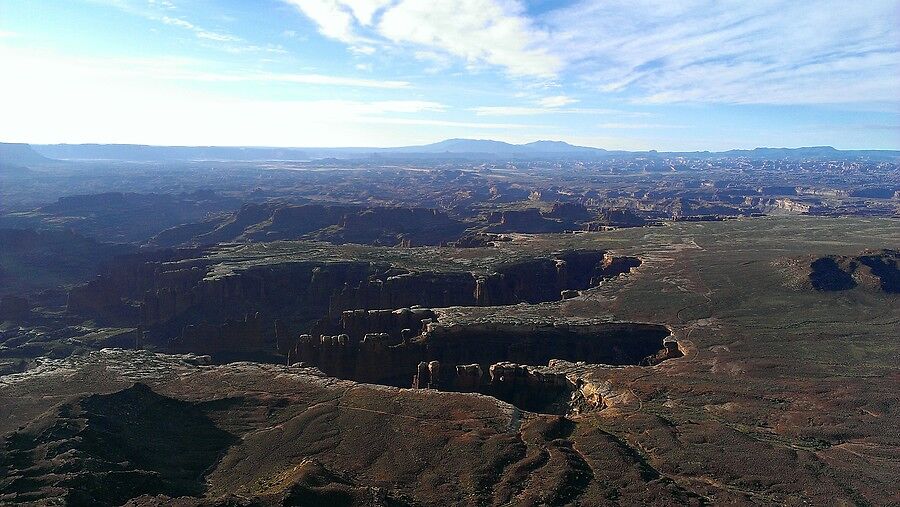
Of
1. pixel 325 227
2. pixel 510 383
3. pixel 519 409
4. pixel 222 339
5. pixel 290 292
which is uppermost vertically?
pixel 519 409

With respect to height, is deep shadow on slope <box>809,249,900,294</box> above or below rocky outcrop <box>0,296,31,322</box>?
above

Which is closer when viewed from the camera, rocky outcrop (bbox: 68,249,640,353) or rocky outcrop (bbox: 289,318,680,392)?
rocky outcrop (bbox: 289,318,680,392)

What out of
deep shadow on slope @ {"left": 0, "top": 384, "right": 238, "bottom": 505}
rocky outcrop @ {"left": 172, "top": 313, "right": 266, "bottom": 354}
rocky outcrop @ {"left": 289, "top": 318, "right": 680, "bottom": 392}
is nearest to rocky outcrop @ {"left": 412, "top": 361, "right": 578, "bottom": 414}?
rocky outcrop @ {"left": 289, "top": 318, "right": 680, "bottom": 392}

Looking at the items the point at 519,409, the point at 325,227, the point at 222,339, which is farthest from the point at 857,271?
the point at 325,227

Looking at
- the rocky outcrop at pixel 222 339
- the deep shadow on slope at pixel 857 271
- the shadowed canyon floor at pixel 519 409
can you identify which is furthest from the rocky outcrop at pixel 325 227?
the deep shadow on slope at pixel 857 271

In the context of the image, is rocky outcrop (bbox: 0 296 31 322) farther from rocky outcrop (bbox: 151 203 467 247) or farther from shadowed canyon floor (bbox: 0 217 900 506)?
rocky outcrop (bbox: 151 203 467 247)

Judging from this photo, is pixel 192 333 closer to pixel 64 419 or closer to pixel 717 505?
pixel 64 419

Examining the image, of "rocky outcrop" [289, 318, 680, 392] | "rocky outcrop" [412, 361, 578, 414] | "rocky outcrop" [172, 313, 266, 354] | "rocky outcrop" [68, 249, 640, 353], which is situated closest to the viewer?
"rocky outcrop" [412, 361, 578, 414]

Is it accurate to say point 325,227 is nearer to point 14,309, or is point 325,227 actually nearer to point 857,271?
point 14,309

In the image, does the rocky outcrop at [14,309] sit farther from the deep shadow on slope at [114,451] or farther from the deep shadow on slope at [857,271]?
the deep shadow on slope at [857,271]
